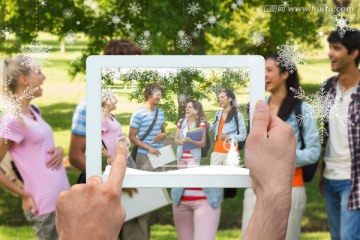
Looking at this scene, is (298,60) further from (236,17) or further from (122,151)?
(122,151)

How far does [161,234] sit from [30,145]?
1503 millimetres

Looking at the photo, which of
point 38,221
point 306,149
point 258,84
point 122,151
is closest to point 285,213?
point 122,151

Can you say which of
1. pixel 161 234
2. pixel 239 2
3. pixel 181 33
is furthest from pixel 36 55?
pixel 161 234

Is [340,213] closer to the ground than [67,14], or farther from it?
closer to the ground

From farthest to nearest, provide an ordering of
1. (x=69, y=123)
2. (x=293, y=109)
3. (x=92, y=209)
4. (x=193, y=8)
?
(x=69, y=123) → (x=293, y=109) → (x=193, y=8) → (x=92, y=209)

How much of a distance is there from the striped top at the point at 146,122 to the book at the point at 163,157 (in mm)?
16

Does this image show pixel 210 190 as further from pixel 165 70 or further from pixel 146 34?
pixel 165 70

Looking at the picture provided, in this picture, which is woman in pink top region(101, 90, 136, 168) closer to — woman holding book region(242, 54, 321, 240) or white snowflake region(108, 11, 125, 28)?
white snowflake region(108, 11, 125, 28)

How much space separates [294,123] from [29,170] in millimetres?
877

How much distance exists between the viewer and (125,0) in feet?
7.02

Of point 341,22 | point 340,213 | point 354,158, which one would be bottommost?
point 340,213

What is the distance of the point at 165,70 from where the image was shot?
1475 millimetres
